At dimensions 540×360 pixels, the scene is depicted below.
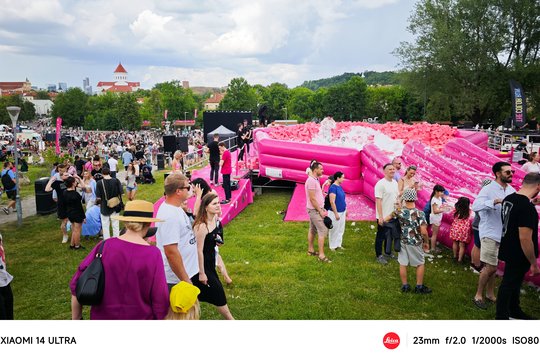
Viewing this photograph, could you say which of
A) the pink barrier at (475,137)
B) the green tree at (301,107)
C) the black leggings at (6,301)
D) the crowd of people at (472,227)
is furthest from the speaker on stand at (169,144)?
the green tree at (301,107)

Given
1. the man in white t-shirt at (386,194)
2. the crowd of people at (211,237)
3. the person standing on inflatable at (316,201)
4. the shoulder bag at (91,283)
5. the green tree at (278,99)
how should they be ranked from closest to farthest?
1. the shoulder bag at (91,283)
2. the crowd of people at (211,237)
3. the man in white t-shirt at (386,194)
4. the person standing on inflatable at (316,201)
5. the green tree at (278,99)

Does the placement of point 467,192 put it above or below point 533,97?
below

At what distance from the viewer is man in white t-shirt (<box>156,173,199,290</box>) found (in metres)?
2.77

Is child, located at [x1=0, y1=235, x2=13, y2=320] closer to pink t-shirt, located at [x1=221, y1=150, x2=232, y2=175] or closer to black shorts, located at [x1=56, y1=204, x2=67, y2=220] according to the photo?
black shorts, located at [x1=56, y1=204, x2=67, y2=220]

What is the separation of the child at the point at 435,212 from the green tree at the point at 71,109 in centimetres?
1308

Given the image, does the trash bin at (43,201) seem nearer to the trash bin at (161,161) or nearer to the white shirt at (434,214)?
the white shirt at (434,214)

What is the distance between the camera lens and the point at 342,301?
13.3 ft

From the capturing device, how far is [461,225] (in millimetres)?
5168

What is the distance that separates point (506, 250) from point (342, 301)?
4.92 ft

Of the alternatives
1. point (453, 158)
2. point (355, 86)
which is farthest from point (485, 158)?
point (355, 86)

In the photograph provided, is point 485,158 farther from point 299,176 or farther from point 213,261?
point 213,261
